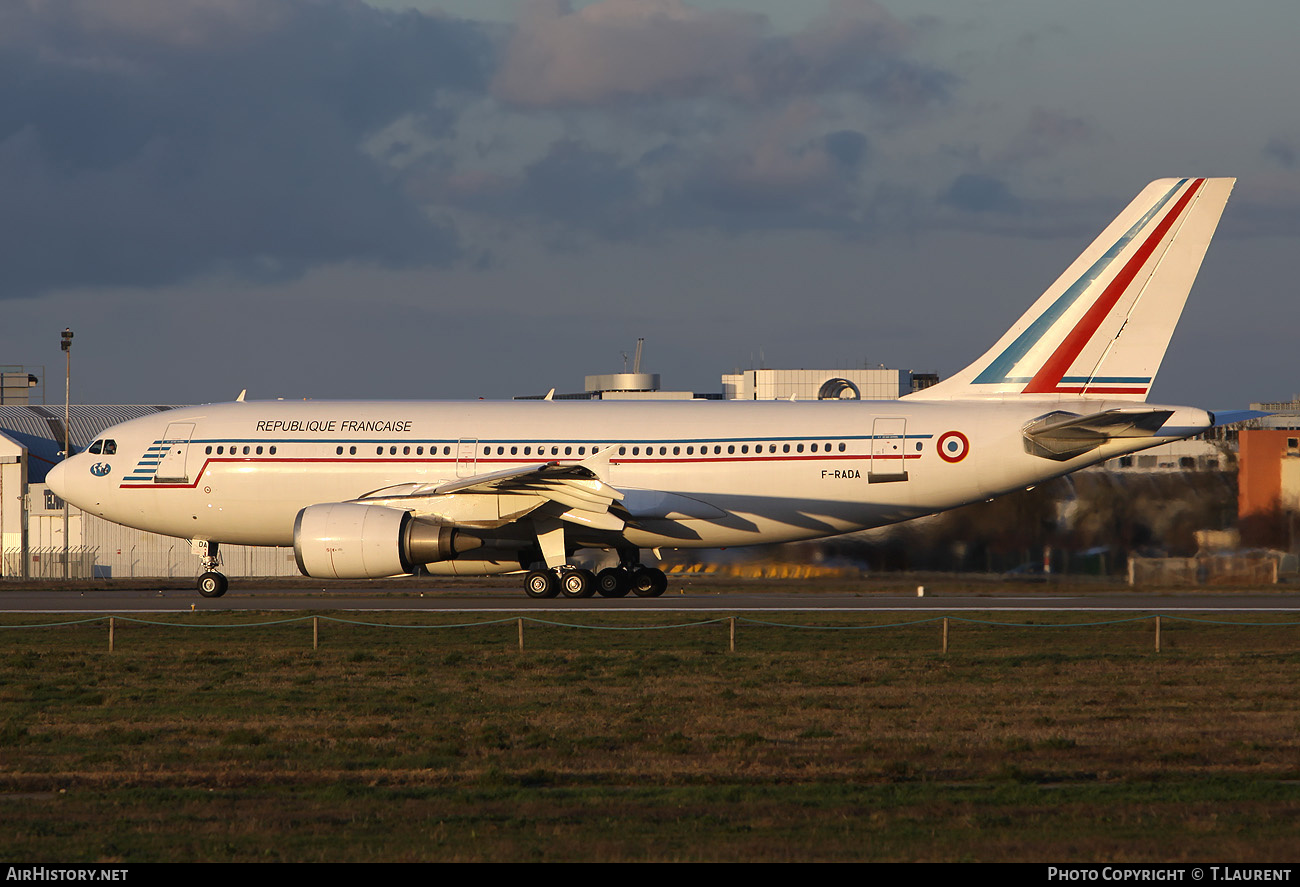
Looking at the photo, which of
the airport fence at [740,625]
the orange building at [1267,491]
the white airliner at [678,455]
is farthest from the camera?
the orange building at [1267,491]

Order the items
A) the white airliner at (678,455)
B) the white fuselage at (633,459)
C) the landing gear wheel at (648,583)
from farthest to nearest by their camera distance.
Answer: the landing gear wheel at (648,583)
the white fuselage at (633,459)
the white airliner at (678,455)

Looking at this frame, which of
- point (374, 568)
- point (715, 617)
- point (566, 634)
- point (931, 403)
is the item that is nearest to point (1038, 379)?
point (931, 403)

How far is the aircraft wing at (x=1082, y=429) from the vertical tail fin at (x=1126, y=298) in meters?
1.29

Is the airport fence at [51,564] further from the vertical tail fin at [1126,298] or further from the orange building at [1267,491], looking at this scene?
the orange building at [1267,491]

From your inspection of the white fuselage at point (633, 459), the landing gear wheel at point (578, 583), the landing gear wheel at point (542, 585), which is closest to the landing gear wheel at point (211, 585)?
the white fuselage at point (633, 459)

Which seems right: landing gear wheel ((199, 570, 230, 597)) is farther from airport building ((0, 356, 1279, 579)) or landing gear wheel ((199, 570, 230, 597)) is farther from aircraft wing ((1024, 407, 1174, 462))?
aircraft wing ((1024, 407, 1174, 462))

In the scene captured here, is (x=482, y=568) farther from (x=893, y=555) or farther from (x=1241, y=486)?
(x=1241, y=486)

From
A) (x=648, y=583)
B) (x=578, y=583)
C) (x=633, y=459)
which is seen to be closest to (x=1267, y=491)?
(x=648, y=583)

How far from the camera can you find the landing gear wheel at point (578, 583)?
29391 millimetres

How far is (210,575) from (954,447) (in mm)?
17045

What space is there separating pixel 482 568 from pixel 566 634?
8.34 metres

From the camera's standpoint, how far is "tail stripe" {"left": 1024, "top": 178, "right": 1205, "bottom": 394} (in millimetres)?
28203

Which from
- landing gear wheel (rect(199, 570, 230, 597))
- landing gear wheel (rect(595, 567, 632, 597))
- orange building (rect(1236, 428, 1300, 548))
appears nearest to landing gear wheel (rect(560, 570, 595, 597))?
landing gear wheel (rect(595, 567, 632, 597))

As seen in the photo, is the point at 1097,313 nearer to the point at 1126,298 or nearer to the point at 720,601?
the point at 1126,298
